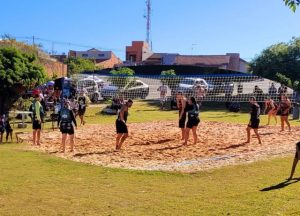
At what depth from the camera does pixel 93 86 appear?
31.9m

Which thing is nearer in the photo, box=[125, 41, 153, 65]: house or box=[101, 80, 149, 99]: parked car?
box=[101, 80, 149, 99]: parked car

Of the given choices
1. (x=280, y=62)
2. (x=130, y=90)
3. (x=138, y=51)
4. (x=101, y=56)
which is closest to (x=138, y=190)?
(x=130, y=90)

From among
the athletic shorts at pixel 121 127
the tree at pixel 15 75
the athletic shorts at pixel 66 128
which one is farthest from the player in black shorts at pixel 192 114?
the tree at pixel 15 75

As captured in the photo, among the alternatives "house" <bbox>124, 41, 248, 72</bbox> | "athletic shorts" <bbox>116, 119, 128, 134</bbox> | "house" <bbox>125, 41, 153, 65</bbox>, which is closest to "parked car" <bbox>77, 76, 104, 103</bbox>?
"athletic shorts" <bbox>116, 119, 128, 134</bbox>

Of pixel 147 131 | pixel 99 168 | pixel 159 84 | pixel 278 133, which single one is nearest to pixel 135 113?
pixel 159 84

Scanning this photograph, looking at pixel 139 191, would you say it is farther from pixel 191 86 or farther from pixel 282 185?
pixel 191 86

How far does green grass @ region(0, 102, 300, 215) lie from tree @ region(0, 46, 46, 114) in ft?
49.1

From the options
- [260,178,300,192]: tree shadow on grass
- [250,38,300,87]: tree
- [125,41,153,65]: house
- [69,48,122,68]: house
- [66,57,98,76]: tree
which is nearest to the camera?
[260,178,300,192]: tree shadow on grass

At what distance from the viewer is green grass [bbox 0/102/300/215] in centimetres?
848

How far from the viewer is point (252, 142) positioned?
16.5 meters

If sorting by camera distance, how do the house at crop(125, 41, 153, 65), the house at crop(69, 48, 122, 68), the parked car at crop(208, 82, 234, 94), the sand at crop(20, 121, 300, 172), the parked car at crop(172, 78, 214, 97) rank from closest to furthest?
the sand at crop(20, 121, 300, 172) → the parked car at crop(208, 82, 234, 94) → the parked car at crop(172, 78, 214, 97) → the house at crop(69, 48, 122, 68) → the house at crop(125, 41, 153, 65)

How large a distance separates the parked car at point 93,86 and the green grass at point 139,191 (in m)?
18.6

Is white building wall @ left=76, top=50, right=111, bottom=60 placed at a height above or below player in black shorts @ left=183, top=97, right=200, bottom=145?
above

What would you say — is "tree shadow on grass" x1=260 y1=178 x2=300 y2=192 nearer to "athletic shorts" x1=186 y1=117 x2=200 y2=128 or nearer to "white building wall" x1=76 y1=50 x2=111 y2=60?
"athletic shorts" x1=186 y1=117 x2=200 y2=128
